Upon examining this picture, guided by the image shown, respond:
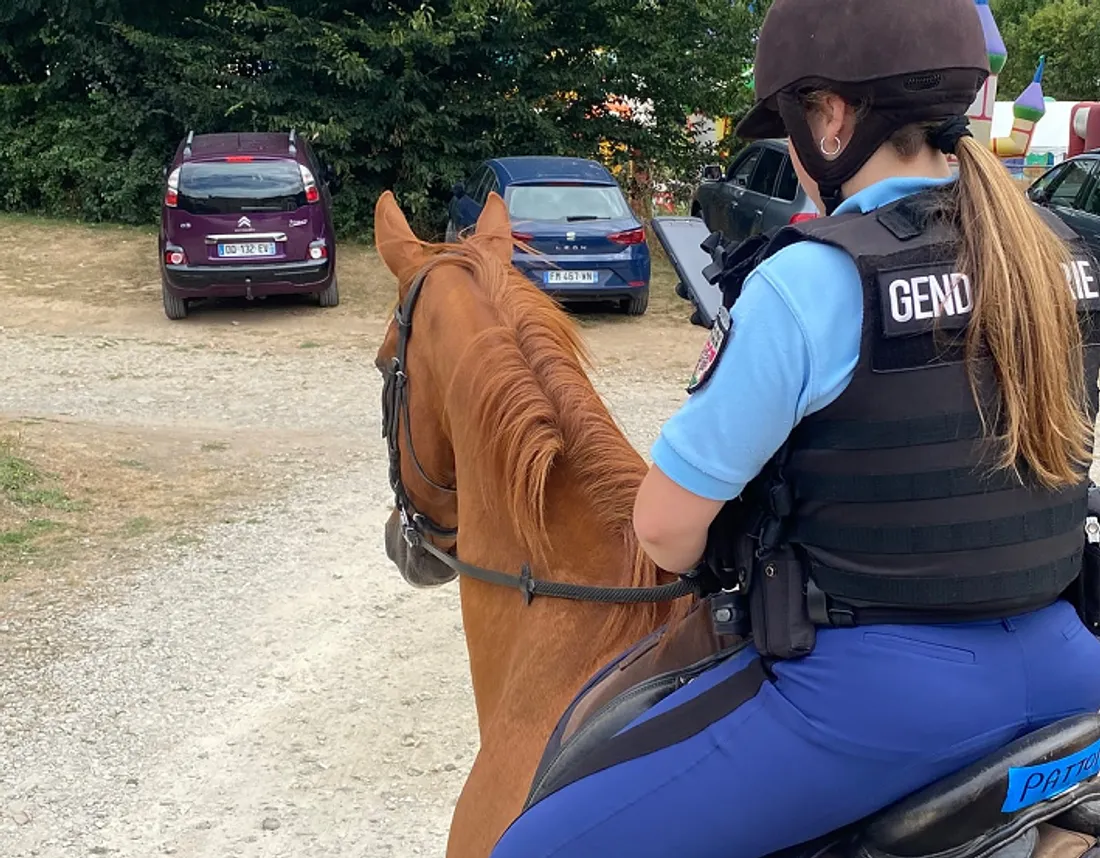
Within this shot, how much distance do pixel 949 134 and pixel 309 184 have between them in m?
12.5

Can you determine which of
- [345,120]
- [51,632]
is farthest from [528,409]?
[345,120]

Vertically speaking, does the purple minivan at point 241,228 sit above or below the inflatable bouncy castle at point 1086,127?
below

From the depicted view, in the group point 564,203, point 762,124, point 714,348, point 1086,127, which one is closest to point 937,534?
point 714,348

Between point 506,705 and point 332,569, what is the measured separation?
398 cm

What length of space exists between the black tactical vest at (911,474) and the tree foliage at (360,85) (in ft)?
52.8

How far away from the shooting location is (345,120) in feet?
57.3

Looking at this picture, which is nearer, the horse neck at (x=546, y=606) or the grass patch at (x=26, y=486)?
the horse neck at (x=546, y=606)

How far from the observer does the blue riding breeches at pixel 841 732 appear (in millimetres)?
1556

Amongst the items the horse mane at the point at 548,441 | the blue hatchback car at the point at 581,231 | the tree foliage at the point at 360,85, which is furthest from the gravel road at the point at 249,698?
the tree foliage at the point at 360,85

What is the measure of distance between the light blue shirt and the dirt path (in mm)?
2769

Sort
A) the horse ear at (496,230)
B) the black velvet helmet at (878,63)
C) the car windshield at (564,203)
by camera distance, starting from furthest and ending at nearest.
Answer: the car windshield at (564,203), the horse ear at (496,230), the black velvet helmet at (878,63)

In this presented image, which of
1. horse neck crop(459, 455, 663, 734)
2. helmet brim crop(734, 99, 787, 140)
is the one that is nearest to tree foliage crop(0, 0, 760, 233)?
horse neck crop(459, 455, 663, 734)

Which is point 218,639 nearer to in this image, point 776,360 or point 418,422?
point 418,422

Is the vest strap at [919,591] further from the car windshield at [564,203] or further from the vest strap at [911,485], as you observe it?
the car windshield at [564,203]
